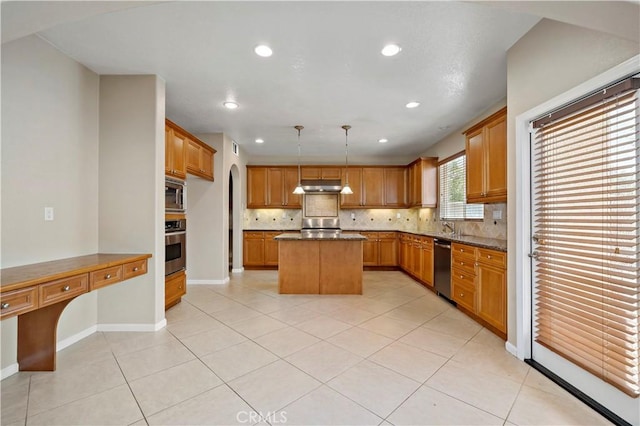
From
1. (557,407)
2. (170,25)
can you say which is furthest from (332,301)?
(170,25)

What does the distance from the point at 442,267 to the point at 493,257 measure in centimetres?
125

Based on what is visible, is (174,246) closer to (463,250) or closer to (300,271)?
(300,271)

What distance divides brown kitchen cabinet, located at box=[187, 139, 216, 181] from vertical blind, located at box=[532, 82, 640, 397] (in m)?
4.09

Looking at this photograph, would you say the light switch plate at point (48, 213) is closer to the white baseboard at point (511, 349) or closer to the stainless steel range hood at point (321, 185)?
the white baseboard at point (511, 349)

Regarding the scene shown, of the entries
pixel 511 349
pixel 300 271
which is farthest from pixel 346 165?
pixel 511 349

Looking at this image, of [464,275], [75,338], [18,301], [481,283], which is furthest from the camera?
[464,275]

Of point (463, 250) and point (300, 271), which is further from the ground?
point (463, 250)

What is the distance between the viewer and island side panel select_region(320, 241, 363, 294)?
14.2 feet

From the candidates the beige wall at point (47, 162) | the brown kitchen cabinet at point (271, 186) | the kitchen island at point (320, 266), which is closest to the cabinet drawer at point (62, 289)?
the beige wall at point (47, 162)

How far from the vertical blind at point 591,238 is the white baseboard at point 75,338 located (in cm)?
424

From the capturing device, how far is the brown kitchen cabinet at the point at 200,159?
3976 millimetres

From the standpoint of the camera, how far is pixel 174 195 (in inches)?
141

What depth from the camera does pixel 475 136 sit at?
340cm

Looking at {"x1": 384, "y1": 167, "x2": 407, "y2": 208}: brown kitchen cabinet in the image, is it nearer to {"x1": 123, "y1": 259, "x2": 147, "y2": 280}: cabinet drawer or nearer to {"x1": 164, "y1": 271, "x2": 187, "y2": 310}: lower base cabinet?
{"x1": 164, "y1": 271, "x2": 187, "y2": 310}: lower base cabinet
